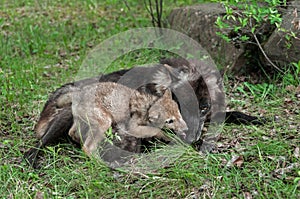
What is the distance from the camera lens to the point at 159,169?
436cm

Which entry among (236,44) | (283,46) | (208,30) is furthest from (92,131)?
(208,30)

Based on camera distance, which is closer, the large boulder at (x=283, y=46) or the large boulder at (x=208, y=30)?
the large boulder at (x=283, y=46)

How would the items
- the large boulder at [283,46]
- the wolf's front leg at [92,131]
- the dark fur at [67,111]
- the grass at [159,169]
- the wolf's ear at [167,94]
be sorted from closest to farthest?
the grass at [159,169] → the wolf's front leg at [92,131] → the wolf's ear at [167,94] → the dark fur at [67,111] → the large boulder at [283,46]

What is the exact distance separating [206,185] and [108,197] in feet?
2.74

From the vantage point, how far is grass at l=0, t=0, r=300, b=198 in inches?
160

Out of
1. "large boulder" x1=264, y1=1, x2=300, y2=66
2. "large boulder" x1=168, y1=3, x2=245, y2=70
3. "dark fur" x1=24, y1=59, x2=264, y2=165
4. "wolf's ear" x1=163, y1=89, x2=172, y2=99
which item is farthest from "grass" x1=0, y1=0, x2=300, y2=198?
"wolf's ear" x1=163, y1=89, x2=172, y2=99

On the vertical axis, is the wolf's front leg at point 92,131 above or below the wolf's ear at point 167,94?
below

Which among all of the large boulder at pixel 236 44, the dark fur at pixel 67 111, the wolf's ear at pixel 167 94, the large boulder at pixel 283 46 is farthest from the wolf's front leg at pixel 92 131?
the large boulder at pixel 283 46

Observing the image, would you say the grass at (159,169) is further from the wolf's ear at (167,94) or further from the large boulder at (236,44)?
the wolf's ear at (167,94)

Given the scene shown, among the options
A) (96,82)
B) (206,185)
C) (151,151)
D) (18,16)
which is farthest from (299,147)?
(18,16)

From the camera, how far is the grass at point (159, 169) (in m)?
4.07

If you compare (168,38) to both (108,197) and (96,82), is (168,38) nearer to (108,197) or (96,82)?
(96,82)

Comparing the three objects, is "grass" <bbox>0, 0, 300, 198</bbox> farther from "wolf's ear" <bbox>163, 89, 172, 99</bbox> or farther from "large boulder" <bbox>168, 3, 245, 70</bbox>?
"wolf's ear" <bbox>163, 89, 172, 99</bbox>

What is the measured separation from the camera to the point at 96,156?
4.67 m
